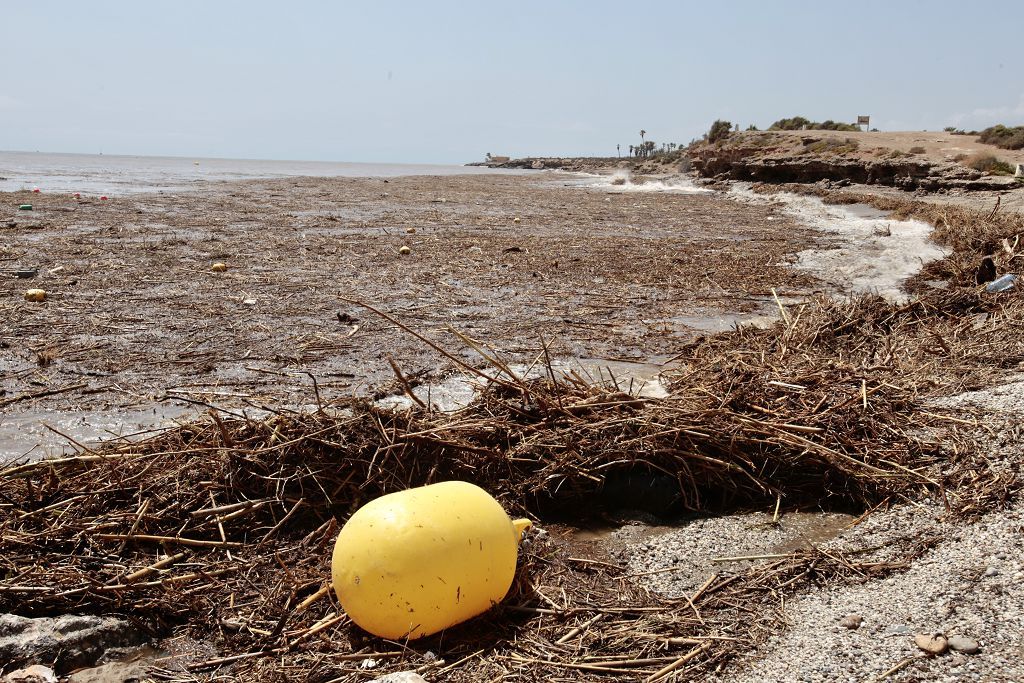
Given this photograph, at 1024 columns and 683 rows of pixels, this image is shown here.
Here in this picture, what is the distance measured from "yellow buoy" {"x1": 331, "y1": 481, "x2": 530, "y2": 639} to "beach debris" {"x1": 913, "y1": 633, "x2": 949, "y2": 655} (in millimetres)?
1510

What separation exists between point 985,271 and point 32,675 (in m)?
9.78

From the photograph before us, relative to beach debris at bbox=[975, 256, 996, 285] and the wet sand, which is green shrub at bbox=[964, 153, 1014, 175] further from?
beach debris at bbox=[975, 256, 996, 285]

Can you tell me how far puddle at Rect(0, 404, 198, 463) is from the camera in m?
4.71

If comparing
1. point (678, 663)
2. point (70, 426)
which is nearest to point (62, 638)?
point (678, 663)

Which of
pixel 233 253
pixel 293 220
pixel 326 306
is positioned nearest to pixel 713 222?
pixel 293 220

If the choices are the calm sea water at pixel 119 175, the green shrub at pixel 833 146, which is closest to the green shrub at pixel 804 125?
the green shrub at pixel 833 146

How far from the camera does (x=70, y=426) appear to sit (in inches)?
200

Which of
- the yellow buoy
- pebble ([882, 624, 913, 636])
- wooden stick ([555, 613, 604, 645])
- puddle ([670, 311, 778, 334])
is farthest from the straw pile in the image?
puddle ([670, 311, 778, 334])

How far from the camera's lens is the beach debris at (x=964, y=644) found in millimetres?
2611

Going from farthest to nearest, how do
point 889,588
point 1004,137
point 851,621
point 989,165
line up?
1. point 1004,137
2. point 989,165
3. point 889,588
4. point 851,621

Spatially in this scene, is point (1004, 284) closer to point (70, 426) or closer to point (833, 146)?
point (70, 426)

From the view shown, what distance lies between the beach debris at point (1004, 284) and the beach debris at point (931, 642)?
6.32 metres

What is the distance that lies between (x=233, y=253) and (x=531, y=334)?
22.6 ft

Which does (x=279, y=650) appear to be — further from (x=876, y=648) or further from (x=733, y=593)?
(x=876, y=648)
